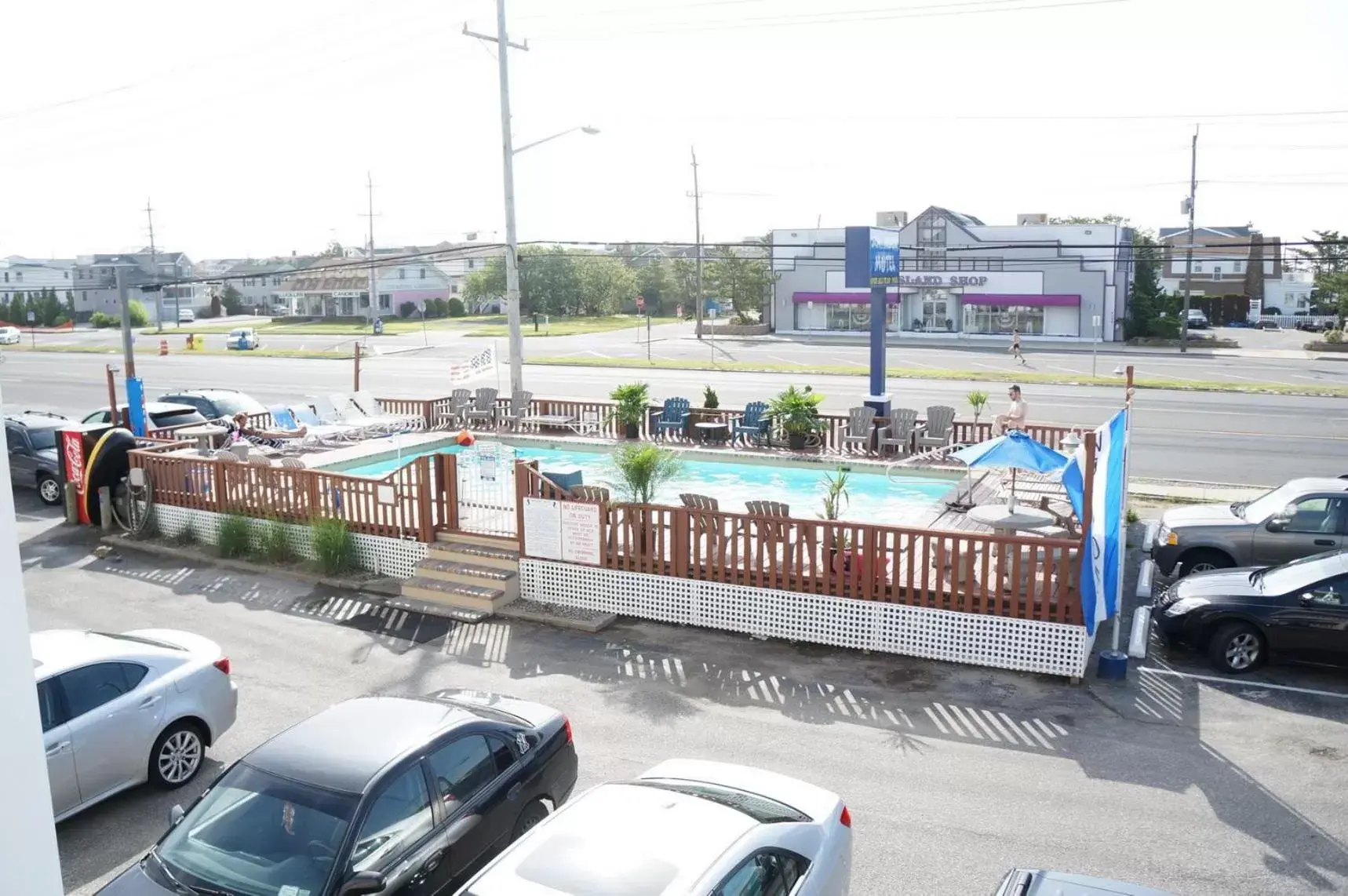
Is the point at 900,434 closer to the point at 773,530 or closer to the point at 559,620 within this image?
the point at 773,530

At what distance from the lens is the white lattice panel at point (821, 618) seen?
11719 mm

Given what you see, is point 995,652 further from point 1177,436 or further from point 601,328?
point 601,328

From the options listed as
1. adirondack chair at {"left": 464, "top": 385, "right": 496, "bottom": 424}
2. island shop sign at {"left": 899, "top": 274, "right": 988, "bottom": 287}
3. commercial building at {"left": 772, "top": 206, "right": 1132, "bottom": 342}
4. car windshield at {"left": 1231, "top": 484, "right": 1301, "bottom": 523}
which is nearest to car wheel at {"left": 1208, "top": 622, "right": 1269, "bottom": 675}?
car windshield at {"left": 1231, "top": 484, "right": 1301, "bottom": 523}

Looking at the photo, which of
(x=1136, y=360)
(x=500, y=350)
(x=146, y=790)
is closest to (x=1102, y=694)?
(x=146, y=790)

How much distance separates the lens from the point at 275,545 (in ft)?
53.6

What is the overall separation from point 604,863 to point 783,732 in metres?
5.05

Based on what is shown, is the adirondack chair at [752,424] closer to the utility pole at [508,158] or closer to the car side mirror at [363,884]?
the utility pole at [508,158]

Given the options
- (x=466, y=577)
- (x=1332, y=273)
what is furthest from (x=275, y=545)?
(x=1332, y=273)

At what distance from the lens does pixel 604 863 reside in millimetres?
5535

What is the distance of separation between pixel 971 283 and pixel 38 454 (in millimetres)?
58521

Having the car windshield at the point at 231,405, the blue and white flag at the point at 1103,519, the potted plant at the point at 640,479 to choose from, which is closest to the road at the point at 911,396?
the car windshield at the point at 231,405

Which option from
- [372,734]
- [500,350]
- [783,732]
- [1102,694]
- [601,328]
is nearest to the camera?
[372,734]

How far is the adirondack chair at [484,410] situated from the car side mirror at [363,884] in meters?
21.1

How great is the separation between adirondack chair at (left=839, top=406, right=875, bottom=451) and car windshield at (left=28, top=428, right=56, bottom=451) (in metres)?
16.3
